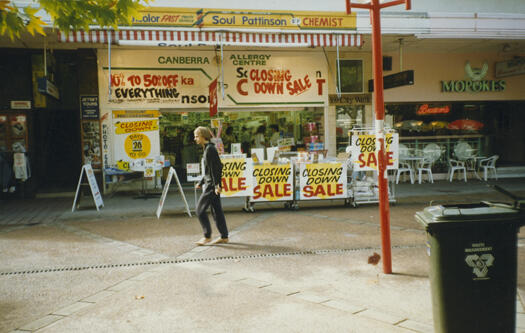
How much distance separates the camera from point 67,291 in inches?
188

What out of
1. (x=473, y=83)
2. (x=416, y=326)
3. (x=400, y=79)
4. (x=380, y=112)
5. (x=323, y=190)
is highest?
(x=473, y=83)

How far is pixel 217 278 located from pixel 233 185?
13.9ft

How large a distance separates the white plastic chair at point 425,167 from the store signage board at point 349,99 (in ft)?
8.67

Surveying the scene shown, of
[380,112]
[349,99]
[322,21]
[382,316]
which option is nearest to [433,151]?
[349,99]

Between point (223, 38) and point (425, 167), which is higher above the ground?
point (223, 38)

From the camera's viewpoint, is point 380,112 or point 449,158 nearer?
point 380,112

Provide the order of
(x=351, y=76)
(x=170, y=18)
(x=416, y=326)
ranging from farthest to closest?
(x=351, y=76)
(x=170, y=18)
(x=416, y=326)

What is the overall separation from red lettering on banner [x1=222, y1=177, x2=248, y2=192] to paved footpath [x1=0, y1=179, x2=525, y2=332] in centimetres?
85

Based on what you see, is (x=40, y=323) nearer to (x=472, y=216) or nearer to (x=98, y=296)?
(x=98, y=296)

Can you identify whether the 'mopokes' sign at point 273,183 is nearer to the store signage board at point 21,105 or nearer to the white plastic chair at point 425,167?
the white plastic chair at point 425,167

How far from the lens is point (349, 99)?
46.1ft

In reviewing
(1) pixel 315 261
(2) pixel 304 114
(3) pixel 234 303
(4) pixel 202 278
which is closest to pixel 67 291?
(4) pixel 202 278

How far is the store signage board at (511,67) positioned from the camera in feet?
45.4

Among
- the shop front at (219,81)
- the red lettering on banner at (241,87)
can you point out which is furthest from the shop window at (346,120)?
the red lettering on banner at (241,87)
